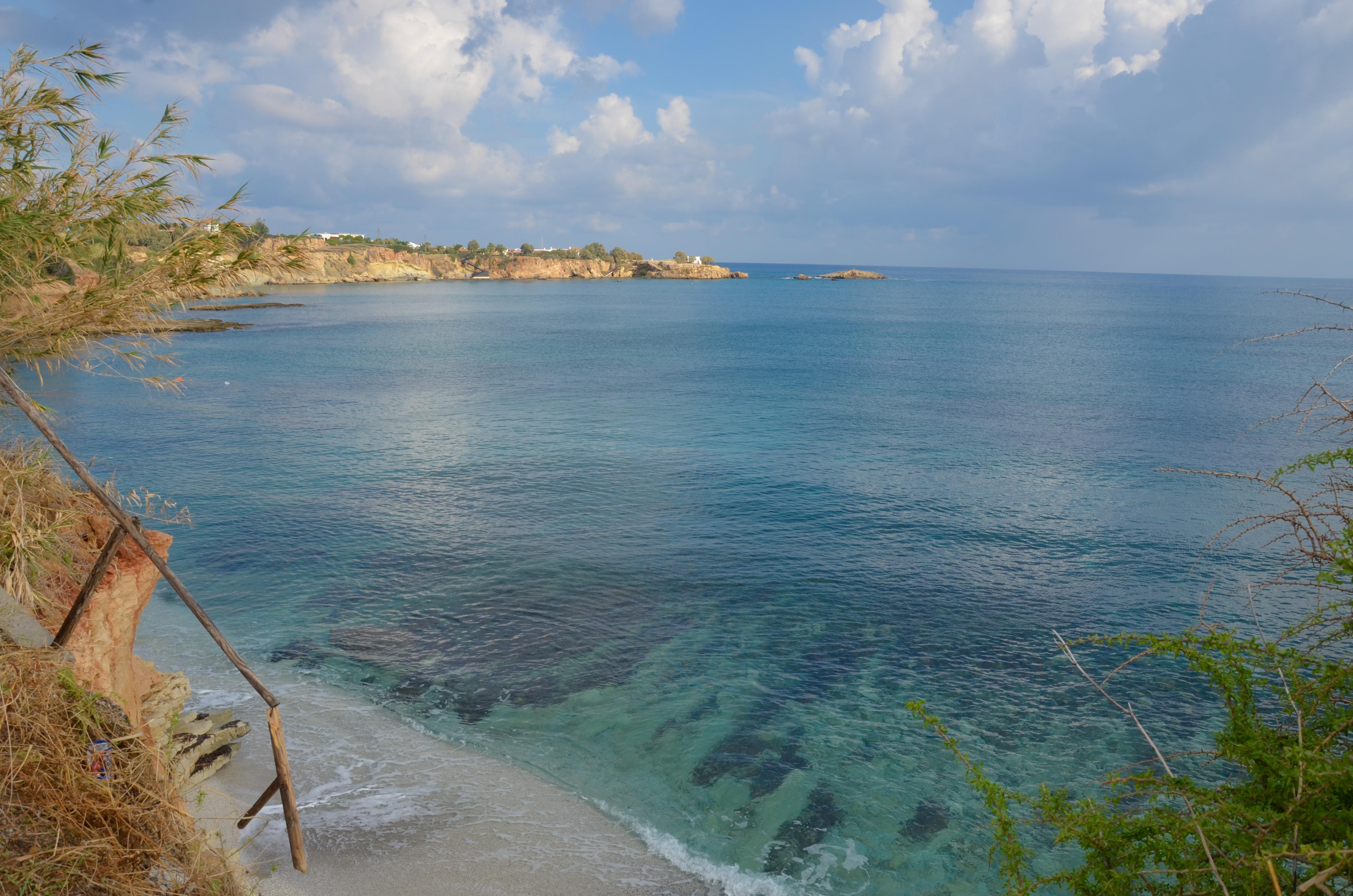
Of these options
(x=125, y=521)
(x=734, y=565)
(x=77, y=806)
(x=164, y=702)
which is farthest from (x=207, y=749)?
(x=734, y=565)

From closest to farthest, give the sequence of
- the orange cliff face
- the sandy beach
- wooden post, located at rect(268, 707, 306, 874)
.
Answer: wooden post, located at rect(268, 707, 306, 874) → the orange cliff face → the sandy beach

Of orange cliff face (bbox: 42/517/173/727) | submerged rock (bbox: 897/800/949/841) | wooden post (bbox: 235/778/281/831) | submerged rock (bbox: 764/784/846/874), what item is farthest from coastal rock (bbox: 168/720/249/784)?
submerged rock (bbox: 897/800/949/841)

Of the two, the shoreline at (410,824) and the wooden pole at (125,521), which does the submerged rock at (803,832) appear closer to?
the shoreline at (410,824)

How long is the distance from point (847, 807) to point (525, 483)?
72.1 ft

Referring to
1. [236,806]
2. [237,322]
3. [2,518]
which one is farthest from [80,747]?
[237,322]

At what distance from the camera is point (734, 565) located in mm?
24594

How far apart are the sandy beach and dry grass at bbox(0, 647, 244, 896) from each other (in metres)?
2.34

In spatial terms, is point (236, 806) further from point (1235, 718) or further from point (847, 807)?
point (1235, 718)

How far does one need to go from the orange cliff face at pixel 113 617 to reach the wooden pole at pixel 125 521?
2.97m

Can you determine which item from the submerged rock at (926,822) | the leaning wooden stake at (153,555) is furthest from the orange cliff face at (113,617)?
the submerged rock at (926,822)

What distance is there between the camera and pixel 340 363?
2714 inches

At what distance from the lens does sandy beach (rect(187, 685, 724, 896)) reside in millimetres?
11875

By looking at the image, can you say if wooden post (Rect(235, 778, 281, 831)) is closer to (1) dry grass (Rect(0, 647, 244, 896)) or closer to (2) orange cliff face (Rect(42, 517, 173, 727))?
(1) dry grass (Rect(0, 647, 244, 896))

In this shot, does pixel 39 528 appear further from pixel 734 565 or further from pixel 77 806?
pixel 734 565
